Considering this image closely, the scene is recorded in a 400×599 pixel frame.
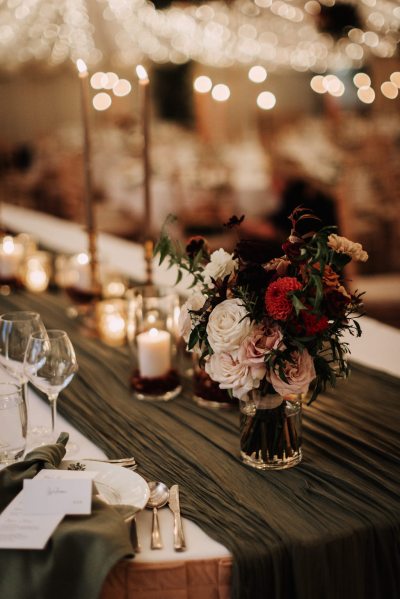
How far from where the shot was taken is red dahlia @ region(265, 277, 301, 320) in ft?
3.77

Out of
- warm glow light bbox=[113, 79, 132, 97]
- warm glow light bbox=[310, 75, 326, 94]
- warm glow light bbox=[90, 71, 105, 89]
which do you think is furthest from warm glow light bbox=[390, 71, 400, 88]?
warm glow light bbox=[113, 79, 132, 97]

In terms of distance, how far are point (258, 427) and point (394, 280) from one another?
2674 millimetres

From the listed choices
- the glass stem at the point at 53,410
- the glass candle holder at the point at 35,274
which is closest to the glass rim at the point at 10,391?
the glass stem at the point at 53,410

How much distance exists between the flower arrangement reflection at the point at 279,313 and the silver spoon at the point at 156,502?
0.69ft

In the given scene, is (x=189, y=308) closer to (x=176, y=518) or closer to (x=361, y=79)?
(x=176, y=518)

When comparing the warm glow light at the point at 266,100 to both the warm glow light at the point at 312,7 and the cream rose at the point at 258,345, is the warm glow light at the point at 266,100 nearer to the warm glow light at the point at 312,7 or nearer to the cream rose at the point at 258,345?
the warm glow light at the point at 312,7

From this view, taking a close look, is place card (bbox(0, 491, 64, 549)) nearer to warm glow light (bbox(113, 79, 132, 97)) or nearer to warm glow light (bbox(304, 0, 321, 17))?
Result: warm glow light (bbox(304, 0, 321, 17))

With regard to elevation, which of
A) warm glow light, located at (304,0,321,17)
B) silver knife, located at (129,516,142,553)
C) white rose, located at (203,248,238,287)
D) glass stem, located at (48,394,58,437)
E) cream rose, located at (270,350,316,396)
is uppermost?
warm glow light, located at (304,0,321,17)

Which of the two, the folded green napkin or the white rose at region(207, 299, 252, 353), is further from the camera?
the white rose at region(207, 299, 252, 353)

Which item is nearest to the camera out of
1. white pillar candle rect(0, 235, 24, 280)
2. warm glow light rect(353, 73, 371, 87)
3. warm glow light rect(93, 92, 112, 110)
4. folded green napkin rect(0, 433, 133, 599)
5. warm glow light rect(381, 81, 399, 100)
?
folded green napkin rect(0, 433, 133, 599)

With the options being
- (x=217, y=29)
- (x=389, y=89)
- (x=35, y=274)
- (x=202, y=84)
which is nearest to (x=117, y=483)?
(x=35, y=274)

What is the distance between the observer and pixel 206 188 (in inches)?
269

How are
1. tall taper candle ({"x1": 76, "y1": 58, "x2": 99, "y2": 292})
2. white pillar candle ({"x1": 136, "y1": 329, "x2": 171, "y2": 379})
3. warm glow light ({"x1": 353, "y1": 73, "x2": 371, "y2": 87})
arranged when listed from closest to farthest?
white pillar candle ({"x1": 136, "y1": 329, "x2": 171, "y2": 379}), tall taper candle ({"x1": 76, "y1": 58, "x2": 99, "y2": 292}), warm glow light ({"x1": 353, "y1": 73, "x2": 371, "y2": 87})

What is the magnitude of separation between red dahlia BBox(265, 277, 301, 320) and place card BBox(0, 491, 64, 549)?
1.47 ft
